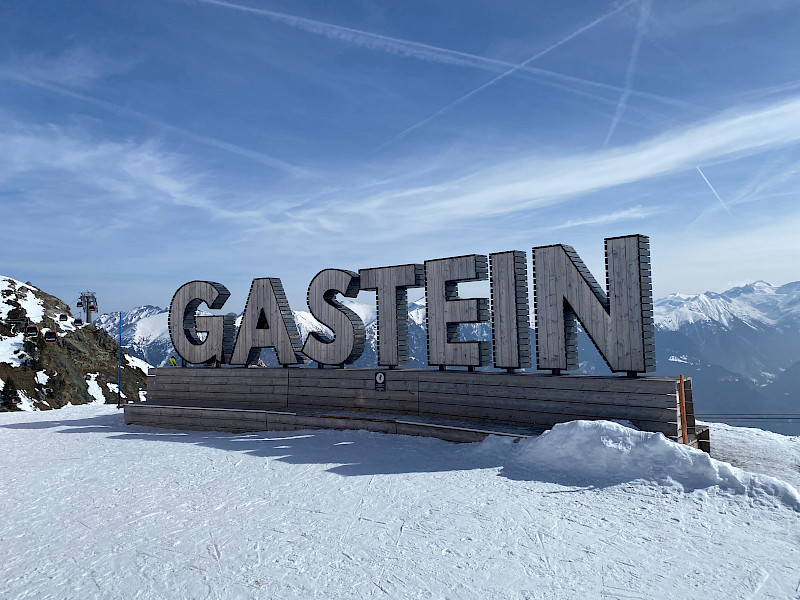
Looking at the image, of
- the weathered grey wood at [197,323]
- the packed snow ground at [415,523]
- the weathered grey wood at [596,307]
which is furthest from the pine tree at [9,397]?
the weathered grey wood at [596,307]

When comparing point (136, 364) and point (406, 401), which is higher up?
point (406, 401)

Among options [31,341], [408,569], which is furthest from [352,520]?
[31,341]

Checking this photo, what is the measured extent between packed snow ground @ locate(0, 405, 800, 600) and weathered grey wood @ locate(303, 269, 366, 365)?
5109 mm

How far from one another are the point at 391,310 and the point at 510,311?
4.01 metres

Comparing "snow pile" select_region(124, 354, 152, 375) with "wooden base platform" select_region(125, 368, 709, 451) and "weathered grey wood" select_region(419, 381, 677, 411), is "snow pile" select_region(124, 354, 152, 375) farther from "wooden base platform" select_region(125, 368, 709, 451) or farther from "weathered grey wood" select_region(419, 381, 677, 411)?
"weathered grey wood" select_region(419, 381, 677, 411)

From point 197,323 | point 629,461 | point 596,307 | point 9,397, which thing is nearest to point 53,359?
point 9,397

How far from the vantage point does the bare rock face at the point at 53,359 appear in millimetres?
47562

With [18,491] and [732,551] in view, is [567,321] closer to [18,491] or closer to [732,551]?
[732,551]

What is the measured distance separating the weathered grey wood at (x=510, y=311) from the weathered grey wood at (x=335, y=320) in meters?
4.70

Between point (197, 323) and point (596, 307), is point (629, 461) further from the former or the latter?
point (197, 323)

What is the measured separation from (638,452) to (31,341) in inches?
2269

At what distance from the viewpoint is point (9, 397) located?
40938 mm

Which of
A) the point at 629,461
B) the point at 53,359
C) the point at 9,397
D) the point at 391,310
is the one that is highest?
the point at 391,310

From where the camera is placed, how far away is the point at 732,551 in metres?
6.77
